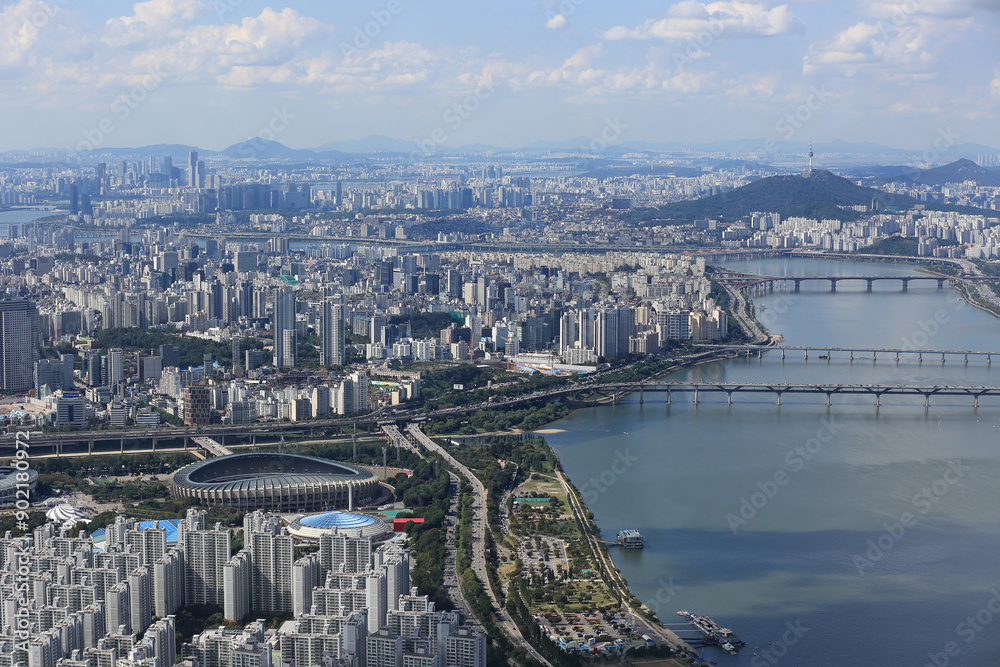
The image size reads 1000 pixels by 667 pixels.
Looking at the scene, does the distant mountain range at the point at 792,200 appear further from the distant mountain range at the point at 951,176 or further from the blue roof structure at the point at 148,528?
the blue roof structure at the point at 148,528

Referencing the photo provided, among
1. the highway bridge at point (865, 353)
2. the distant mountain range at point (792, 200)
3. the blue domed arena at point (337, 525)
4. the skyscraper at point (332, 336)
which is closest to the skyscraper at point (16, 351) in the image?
the skyscraper at point (332, 336)

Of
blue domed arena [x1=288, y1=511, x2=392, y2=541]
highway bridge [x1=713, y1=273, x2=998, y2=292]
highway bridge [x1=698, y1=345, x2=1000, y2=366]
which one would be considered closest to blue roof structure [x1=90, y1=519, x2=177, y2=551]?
blue domed arena [x1=288, y1=511, x2=392, y2=541]

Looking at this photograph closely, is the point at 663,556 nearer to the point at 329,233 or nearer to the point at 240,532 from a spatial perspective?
the point at 240,532

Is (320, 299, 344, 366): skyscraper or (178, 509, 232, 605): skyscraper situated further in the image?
(320, 299, 344, 366): skyscraper

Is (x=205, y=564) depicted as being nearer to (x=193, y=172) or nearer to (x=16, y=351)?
(x=16, y=351)

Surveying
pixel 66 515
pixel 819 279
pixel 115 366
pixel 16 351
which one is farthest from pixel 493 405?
pixel 819 279

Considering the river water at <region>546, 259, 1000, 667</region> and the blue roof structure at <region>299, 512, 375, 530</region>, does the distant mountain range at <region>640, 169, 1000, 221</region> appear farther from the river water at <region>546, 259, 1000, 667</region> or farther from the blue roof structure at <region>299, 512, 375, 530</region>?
the blue roof structure at <region>299, 512, 375, 530</region>

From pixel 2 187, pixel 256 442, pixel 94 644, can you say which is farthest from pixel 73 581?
pixel 2 187
